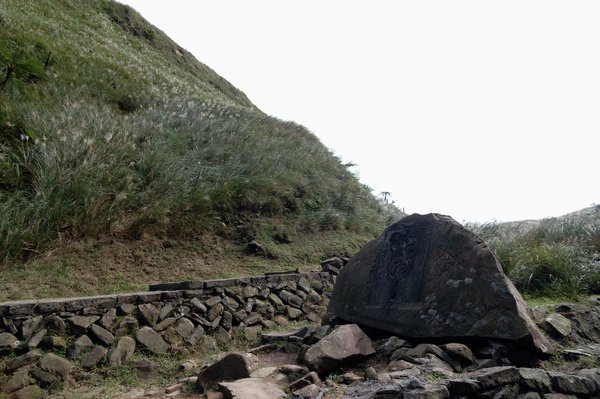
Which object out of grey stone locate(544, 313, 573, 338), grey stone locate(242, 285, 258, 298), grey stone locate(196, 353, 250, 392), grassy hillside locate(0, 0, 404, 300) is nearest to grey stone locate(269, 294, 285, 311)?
grey stone locate(242, 285, 258, 298)

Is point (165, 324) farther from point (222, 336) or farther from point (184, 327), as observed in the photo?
→ point (222, 336)

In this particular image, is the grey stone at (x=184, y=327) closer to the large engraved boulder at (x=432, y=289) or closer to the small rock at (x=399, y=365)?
the large engraved boulder at (x=432, y=289)

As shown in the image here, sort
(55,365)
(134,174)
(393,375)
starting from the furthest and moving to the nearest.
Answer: (134,174) < (55,365) < (393,375)

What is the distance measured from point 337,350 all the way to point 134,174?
15.9 feet

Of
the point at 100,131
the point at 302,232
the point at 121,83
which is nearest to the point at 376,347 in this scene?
the point at 302,232

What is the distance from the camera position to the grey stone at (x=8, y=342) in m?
4.38

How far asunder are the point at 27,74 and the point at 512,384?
1023 cm

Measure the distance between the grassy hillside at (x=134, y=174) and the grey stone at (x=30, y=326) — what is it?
854 mm

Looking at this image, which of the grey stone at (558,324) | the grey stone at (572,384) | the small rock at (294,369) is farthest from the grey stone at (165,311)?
the grey stone at (558,324)

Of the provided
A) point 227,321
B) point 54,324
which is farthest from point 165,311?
point 54,324

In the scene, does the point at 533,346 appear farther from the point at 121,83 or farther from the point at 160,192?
the point at 121,83

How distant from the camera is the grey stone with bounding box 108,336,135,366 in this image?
4.77 metres

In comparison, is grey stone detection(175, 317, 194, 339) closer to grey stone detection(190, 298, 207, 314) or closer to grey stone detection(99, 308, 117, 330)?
grey stone detection(190, 298, 207, 314)

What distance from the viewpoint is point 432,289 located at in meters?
4.76
